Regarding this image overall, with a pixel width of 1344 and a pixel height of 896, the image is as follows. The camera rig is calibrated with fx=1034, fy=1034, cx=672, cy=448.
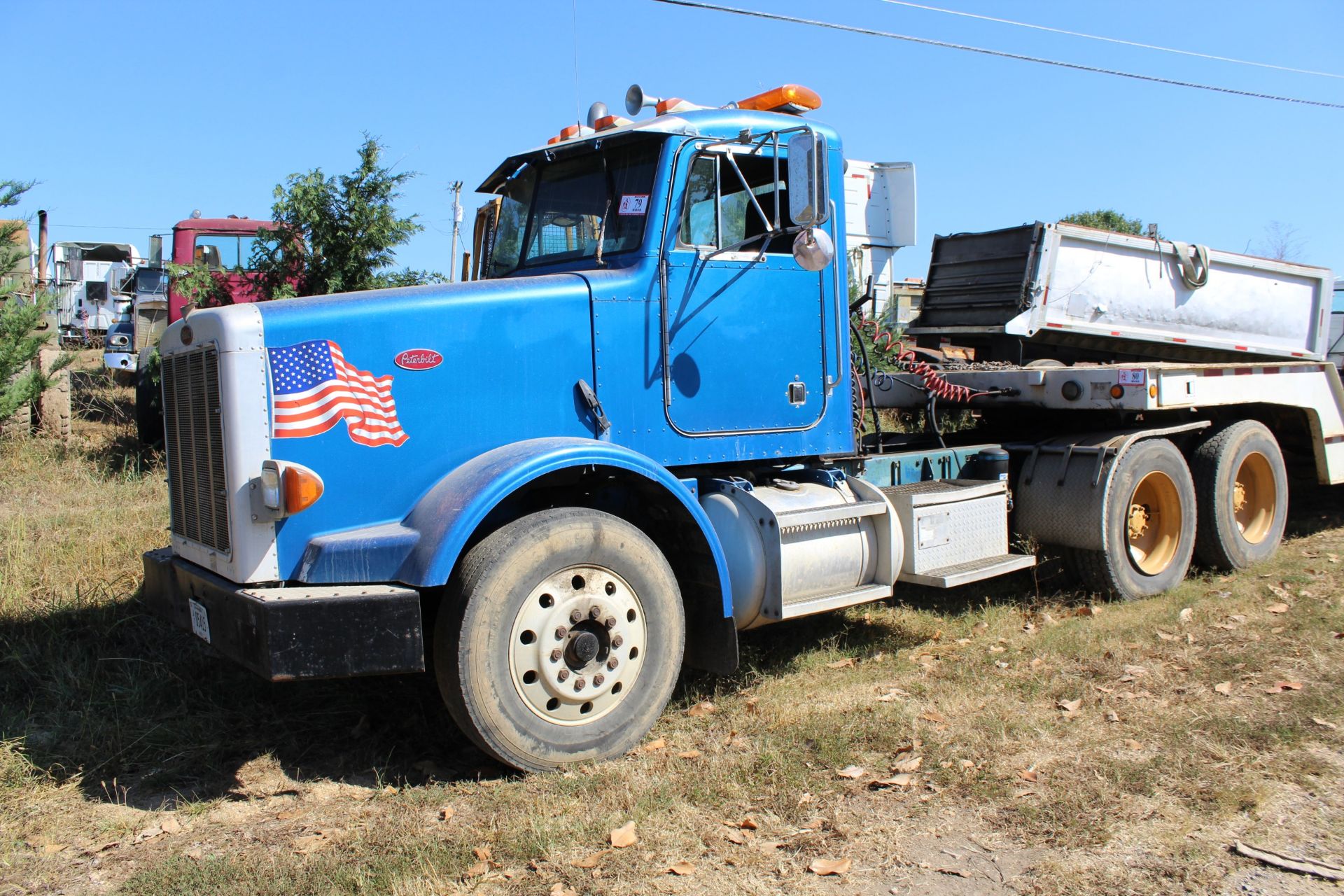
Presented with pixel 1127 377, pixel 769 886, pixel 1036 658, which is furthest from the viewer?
pixel 1127 377

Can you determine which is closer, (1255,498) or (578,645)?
(578,645)

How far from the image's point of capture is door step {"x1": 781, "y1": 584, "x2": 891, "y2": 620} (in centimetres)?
489

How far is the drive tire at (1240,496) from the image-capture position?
7.21 meters

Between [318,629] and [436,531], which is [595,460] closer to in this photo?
[436,531]

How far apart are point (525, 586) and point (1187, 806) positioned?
2529 millimetres

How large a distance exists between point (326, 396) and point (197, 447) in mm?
719

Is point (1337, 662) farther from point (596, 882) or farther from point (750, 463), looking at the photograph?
point (596, 882)

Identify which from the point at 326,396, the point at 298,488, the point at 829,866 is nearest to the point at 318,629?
the point at 298,488

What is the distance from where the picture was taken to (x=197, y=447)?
423cm

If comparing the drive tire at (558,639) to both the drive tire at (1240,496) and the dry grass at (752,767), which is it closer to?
the dry grass at (752,767)

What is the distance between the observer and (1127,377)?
6.45 m

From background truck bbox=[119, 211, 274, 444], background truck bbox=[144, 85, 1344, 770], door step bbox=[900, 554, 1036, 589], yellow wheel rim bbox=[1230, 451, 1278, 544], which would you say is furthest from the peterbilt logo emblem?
yellow wheel rim bbox=[1230, 451, 1278, 544]

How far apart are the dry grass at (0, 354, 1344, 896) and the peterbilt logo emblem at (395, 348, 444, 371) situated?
1663mm

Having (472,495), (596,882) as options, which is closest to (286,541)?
(472,495)
